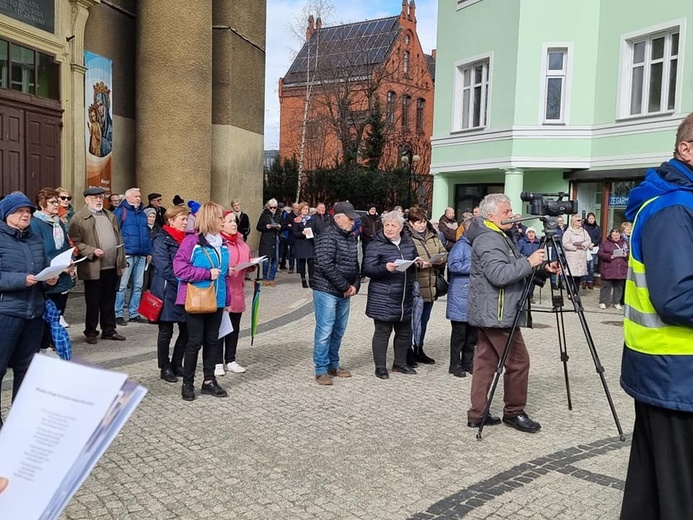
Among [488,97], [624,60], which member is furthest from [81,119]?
[624,60]

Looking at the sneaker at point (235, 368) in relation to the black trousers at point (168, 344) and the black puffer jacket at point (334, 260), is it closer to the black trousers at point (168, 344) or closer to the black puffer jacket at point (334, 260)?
the black trousers at point (168, 344)

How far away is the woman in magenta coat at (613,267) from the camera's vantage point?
1350 centimetres

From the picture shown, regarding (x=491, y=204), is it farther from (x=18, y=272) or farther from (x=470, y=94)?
(x=470, y=94)

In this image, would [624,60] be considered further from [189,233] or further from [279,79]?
[279,79]

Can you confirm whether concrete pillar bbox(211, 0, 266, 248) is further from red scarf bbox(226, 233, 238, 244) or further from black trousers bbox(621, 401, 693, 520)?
black trousers bbox(621, 401, 693, 520)

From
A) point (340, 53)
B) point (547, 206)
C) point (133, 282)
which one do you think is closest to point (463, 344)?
point (547, 206)

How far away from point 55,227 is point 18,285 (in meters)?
2.58

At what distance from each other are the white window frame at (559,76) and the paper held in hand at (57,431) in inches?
746

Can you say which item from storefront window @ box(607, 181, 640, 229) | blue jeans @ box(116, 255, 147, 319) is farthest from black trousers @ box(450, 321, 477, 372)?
storefront window @ box(607, 181, 640, 229)

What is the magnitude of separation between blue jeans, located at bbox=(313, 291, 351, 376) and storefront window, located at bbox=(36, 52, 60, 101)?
779 cm

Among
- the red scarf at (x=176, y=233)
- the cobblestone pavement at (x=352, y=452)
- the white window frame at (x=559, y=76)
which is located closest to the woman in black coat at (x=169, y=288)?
the red scarf at (x=176, y=233)

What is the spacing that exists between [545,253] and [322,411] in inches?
94.5

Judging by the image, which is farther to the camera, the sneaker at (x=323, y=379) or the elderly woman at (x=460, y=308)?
the elderly woman at (x=460, y=308)

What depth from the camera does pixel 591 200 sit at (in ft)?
62.9
